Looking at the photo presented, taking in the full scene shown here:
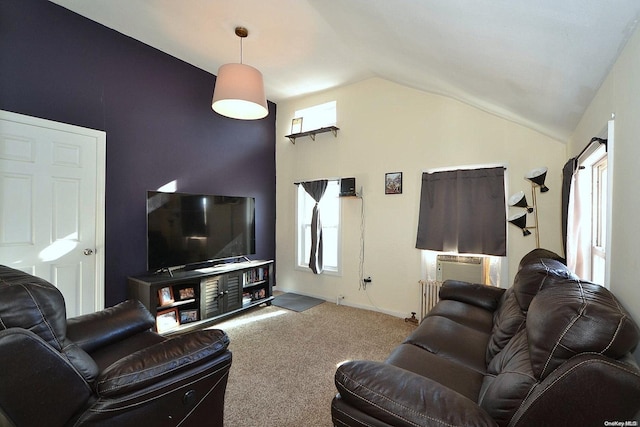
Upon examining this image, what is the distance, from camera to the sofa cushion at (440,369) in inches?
54.4

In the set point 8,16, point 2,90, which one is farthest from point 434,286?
point 8,16

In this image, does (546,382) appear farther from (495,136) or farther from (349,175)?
(349,175)

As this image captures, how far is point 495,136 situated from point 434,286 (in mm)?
1796

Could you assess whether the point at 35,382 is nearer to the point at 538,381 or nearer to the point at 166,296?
the point at 538,381

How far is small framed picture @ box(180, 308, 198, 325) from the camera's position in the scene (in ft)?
10.2

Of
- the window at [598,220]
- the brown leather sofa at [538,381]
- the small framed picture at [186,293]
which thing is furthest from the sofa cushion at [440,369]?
the small framed picture at [186,293]

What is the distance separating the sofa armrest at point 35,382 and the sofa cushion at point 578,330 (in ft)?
5.29

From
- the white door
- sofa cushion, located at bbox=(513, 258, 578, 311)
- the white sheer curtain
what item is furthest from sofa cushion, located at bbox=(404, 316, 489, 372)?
the white door

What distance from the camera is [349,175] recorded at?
4.07 meters

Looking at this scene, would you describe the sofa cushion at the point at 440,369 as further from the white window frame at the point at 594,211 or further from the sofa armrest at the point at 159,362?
the white window frame at the point at 594,211

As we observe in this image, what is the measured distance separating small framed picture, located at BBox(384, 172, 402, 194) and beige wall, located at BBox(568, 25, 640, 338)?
6.99ft

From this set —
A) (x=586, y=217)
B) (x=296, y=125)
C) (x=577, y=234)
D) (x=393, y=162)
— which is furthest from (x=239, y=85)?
(x=586, y=217)

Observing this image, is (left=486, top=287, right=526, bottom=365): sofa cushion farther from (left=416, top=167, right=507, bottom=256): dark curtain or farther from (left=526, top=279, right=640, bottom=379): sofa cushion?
(left=416, top=167, right=507, bottom=256): dark curtain

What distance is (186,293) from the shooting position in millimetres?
3174
